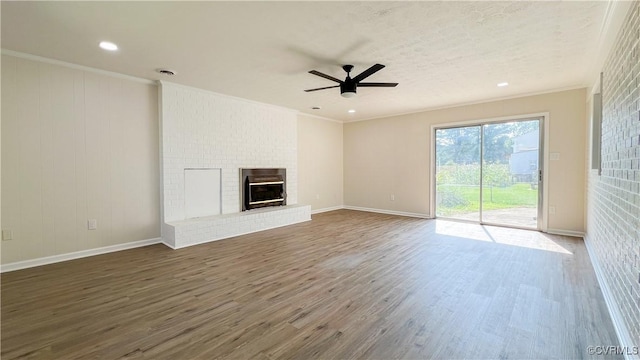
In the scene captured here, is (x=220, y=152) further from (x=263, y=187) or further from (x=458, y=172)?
(x=458, y=172)

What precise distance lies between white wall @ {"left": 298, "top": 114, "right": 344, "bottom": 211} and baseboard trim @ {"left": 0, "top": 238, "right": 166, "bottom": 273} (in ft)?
11.4

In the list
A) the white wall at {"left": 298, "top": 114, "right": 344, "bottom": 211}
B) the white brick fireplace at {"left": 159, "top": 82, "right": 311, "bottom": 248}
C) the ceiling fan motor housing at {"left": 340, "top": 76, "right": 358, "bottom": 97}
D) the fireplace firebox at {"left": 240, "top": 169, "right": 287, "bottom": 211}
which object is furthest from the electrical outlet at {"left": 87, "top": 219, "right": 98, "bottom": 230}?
the white wall at {"left": 298, "top": 114, "right": 344, "bottom": 211}

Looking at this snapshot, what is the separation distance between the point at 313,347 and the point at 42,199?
3853 millimetres

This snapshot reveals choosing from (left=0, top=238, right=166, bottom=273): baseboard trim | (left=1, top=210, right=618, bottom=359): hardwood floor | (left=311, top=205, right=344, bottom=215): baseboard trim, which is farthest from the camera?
(left=311, top=205, right=344, bottom=215): baseboard trim

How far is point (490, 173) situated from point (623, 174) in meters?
3.59

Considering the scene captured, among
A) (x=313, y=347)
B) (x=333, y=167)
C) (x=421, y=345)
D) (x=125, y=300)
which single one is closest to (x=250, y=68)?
(x=125, y=300)

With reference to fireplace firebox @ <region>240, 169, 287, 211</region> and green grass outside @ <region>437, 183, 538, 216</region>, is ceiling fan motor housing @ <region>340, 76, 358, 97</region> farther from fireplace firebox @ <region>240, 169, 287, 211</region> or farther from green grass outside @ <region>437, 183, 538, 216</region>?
green grass outside @ <region>437, 183, 538, 216</region>

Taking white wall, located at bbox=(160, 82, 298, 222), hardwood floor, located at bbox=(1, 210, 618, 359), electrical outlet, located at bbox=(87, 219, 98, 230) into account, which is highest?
white wall, located at bbox=(160, 82, 298, 222)

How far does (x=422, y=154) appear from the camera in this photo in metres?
6.27

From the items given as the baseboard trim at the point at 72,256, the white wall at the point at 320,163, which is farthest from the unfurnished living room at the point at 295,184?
the white wall at the point at 320,163

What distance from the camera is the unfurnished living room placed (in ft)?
6.40

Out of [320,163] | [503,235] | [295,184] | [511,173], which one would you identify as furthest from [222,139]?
[511,173]

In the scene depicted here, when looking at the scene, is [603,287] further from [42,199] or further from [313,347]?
[42,199]

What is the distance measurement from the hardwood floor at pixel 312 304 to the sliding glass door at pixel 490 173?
1.26 metres
